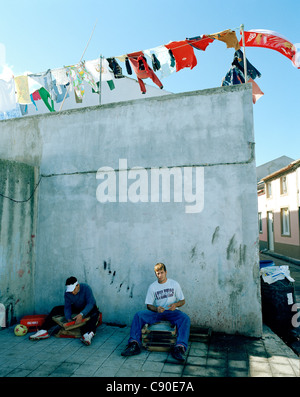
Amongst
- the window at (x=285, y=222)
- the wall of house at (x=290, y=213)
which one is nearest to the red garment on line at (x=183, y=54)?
the wall of house at (x=290, y=213)

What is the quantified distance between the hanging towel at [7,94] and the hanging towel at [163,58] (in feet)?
11.7

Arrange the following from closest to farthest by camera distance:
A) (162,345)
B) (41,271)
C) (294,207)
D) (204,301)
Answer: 1. (162,345)
2. (204,301)
3. (41,271)
4. (294,207)

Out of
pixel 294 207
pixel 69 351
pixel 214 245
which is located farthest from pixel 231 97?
pixel 294 207

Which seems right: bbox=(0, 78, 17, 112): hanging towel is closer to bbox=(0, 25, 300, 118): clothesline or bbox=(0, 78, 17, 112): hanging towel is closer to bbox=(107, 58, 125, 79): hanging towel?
bbox=(0, 25, 300, 118): clothesline

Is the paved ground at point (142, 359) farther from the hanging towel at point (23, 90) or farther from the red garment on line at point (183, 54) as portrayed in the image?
the red garment on line at point (183, 54)

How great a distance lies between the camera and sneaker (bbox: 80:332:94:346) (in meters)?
4.46

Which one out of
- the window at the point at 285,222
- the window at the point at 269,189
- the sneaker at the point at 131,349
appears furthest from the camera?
the window at the point at 269,189

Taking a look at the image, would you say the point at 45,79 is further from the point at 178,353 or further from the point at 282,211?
the point at 282,211

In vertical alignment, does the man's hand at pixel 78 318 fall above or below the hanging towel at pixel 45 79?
below

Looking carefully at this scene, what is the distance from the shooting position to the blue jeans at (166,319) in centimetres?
416

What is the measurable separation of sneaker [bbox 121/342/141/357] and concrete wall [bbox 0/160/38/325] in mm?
2715
